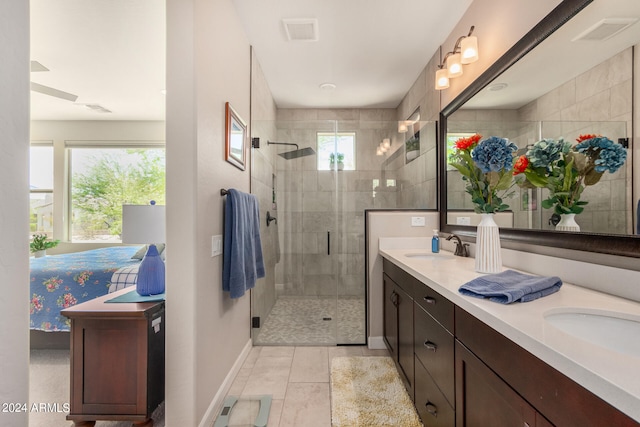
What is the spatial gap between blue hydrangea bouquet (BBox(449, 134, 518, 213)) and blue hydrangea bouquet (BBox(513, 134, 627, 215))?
10 centimetres

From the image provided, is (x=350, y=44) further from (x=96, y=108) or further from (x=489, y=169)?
(x=96, y=108)

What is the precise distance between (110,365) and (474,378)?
5.81 feet

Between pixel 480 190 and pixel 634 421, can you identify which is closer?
pixel 634 421

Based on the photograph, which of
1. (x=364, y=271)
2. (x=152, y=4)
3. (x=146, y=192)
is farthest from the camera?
(x=146, y=192)

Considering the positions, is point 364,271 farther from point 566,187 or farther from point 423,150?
point 566,187

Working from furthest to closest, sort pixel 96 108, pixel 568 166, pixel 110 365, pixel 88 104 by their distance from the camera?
pixel 96 108 → pixel 88 104 → pixel 110 365 → pixel 568 166

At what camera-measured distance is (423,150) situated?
2938 millimetres

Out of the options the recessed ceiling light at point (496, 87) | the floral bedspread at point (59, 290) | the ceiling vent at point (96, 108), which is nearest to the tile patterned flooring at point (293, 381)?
the floral bedspread at point (59, 290)

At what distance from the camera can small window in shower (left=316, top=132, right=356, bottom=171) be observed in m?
3.07

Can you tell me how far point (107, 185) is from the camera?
4938mm

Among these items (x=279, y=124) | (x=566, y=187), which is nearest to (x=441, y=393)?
(x=566, y=187)

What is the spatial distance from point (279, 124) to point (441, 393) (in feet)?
9.00

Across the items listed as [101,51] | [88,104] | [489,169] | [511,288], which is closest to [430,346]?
[511,288]

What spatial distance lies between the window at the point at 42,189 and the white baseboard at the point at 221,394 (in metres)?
4.52
